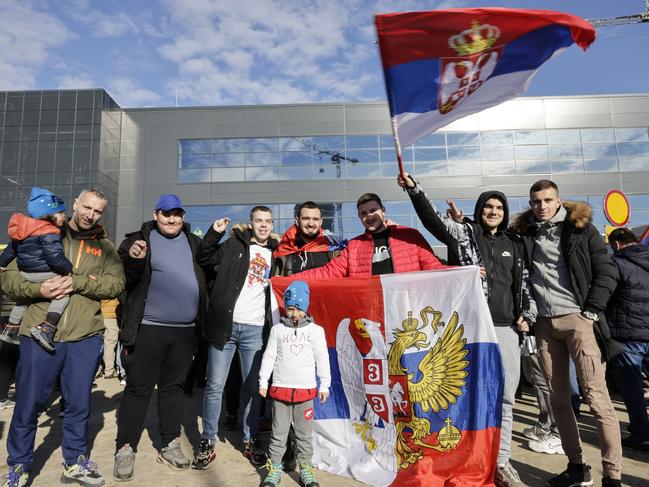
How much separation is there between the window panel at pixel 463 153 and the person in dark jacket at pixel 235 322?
88.7 ft

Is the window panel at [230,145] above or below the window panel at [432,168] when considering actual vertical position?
above

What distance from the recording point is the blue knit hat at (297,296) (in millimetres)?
Result: 3455

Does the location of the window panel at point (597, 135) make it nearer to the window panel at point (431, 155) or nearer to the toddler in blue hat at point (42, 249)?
the window panel at point (431, 155)

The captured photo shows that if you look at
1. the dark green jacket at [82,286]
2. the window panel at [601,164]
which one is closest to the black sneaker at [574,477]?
the dark green jacket at [82,286]

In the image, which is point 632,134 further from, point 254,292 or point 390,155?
point 254,292

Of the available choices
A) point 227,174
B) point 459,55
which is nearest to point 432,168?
point 227,174

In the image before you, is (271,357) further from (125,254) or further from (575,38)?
(575,38)

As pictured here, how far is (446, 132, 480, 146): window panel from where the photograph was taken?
29078mm

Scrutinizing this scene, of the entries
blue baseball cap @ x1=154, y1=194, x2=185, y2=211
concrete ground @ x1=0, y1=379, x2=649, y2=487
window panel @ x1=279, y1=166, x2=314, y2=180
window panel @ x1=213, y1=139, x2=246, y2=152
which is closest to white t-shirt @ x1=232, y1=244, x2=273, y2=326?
blue baseball cap @ x1=154, y1=194, x2=185, y2=211

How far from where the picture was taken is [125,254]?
3.63 m

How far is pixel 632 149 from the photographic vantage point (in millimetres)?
29406

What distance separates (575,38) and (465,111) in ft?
2.67

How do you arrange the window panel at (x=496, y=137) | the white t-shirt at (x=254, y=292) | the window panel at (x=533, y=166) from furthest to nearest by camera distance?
the window panel at (x=496, y=137) → the window panel at (x=533, y=166) → the white t-shirt at (x=254, y=292)

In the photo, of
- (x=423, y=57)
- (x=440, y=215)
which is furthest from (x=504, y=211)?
(x=423, y=57)
